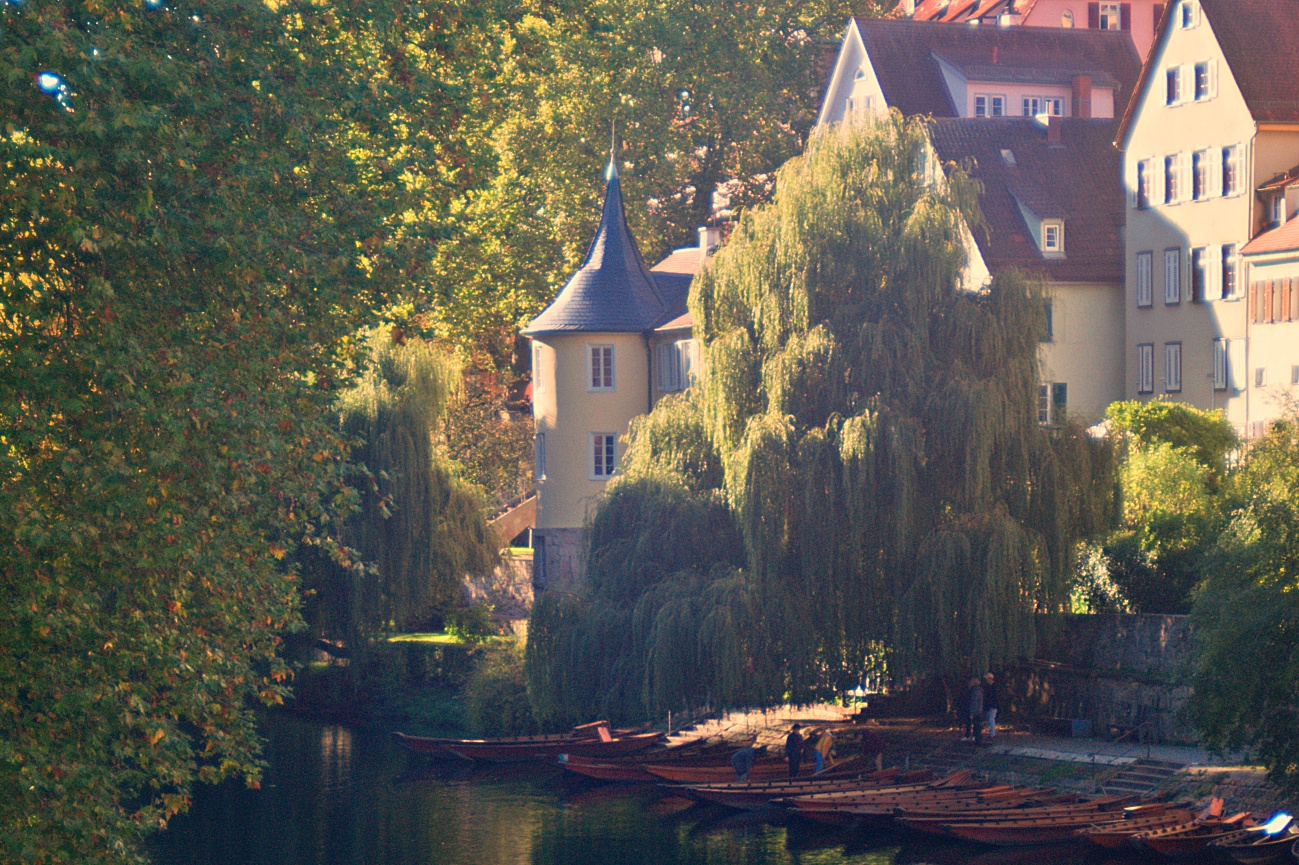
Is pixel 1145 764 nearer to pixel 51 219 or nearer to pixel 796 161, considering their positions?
pixel 796 161

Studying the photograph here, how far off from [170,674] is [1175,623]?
23.6 m

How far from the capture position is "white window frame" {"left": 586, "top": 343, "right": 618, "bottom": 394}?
171 feet

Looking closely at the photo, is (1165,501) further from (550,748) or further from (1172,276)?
(550,748)

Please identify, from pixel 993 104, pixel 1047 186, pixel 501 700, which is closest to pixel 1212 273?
pixel 1047 186

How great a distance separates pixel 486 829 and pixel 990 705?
10.5m

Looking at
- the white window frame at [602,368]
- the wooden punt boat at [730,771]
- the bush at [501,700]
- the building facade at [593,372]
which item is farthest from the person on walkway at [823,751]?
the white window frame at [602,368]

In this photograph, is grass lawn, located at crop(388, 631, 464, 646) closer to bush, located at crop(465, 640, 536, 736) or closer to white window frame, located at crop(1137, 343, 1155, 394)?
bush, located at crop(465, 640, 536, 736)

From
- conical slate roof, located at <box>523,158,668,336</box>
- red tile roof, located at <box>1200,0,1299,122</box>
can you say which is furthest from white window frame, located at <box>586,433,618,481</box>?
red tile roof, located at <box>1200,0,1299,122</box>

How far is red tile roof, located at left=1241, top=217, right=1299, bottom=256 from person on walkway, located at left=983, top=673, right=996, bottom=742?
1551cm

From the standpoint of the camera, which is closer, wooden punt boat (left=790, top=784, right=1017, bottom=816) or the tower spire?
wooden punt boat (left=790, top=784, right=1017, bottom=816)

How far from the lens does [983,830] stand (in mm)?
27688

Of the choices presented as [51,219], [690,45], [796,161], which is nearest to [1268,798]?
[796,161]

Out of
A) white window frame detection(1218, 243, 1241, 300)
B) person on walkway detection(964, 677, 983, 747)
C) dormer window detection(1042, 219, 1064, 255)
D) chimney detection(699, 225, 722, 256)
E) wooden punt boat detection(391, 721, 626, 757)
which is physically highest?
chimney detection(699, 225, 722, 256)

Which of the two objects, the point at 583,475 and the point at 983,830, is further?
the point at 583,475
